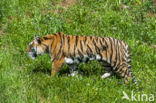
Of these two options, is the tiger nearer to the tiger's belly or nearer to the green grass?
the tiger's belly

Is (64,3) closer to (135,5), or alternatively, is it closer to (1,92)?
(135,5)

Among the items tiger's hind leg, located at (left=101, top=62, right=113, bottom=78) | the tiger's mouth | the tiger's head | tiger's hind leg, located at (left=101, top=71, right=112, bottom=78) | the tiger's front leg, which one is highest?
the tiger's head

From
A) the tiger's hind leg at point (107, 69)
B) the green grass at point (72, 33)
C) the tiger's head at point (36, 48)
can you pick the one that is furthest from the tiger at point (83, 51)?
the green grass at point (72, 33)

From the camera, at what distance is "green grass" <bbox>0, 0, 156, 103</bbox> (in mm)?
6520

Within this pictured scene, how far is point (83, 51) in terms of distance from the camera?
7629mm

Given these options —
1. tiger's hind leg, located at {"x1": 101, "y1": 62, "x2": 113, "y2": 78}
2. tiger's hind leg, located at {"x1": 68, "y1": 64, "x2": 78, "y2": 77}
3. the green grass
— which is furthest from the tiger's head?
tiger's hind leg, located at {"x1": 101, "y1": 62, "x2": 113, "y2": 78}

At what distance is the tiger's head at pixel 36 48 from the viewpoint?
7.73 metres

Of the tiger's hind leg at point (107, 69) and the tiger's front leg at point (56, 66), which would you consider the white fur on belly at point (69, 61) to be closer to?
the tiger's front leg at point (56, 66)

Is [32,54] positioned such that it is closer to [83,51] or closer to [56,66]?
[56,66]

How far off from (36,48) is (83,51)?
3.72ft

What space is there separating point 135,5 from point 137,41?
2262 mm

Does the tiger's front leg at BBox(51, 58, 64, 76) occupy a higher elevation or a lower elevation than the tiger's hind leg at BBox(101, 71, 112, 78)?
higher

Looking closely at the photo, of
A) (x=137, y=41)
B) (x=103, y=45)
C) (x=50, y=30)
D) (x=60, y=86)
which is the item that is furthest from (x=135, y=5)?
(x=60, y=86)

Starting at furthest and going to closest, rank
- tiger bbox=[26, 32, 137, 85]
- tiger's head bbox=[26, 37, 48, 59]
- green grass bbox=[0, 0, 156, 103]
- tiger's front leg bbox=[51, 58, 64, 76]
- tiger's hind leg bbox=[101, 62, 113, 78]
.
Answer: tiger's hind leg bbox=[101, 62, 113, 78]
tiger's head bbox=[26, 37, 48, 59]
tiger bbox=[26, 32, 137, 85]
tiger's front leg bbox=[51, 58, 64, 76]
green grass bbox=[0, 0, 156, 103]
